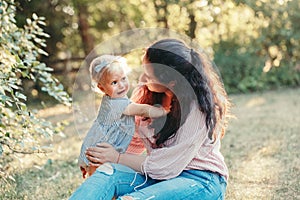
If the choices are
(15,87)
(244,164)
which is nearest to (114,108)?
(15,87)

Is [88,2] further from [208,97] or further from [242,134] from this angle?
[208,97]

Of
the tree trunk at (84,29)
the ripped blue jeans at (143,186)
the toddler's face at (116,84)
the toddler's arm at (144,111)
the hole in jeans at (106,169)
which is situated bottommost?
the tree trunk at (84,29)

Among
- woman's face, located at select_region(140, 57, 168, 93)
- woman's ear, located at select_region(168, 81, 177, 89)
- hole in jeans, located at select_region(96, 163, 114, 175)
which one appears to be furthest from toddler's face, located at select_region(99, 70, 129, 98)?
hole in jeans, located at select_region(96, 163, 114, 175)

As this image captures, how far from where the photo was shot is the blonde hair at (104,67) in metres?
2.49

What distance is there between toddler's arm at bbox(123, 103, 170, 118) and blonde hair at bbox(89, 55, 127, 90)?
0.18 meters

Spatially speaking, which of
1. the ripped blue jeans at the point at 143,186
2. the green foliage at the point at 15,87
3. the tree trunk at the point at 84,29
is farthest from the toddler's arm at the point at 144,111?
the tree trunk at the point at 84,29

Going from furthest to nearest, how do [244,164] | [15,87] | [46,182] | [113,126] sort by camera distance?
1. [244,164]
2. [46,182]
3. [15,87]
4. [113,126]

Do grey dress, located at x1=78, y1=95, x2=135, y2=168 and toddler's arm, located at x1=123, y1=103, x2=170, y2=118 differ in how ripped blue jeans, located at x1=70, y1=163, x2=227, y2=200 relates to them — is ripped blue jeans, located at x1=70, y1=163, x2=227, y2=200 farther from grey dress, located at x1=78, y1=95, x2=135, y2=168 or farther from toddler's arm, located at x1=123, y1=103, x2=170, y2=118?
toddler's arm, located at x1=123, y1=103, x2=170, y2=118

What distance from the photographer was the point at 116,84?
2506 millimetres

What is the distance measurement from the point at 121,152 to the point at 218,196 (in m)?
0.49

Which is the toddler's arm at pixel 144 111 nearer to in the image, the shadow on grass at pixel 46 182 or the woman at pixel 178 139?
the woman at pixel 178 139

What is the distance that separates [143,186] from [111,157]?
0.20 m

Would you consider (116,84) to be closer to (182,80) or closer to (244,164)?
(182,80)

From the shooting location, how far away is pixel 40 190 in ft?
11.6
